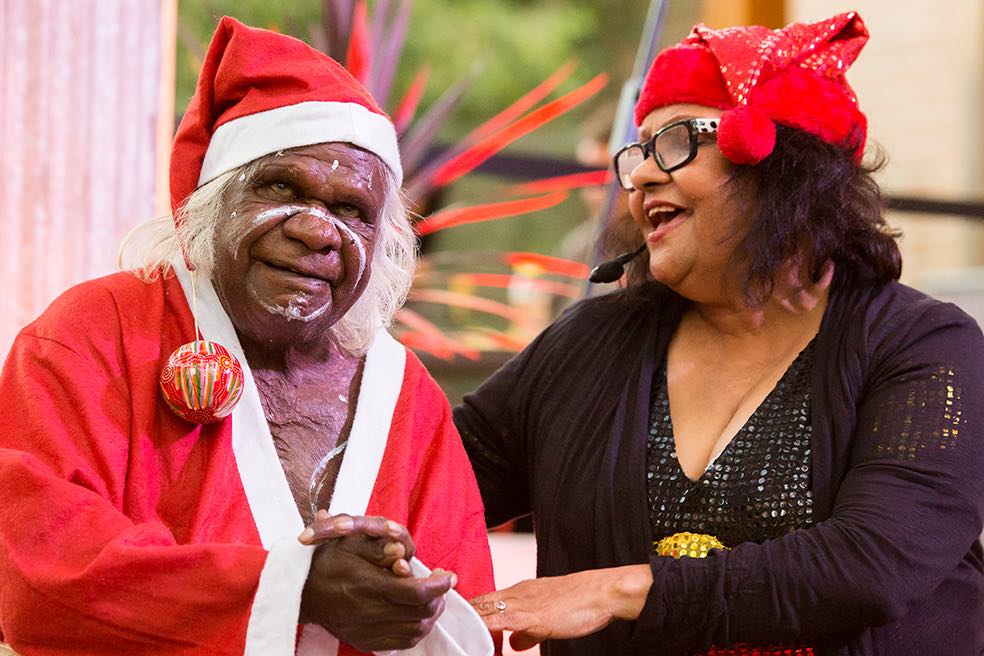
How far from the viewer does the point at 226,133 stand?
6.45ft

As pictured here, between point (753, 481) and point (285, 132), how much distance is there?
100 cm

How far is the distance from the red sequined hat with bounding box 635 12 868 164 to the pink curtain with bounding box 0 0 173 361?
1.03 m

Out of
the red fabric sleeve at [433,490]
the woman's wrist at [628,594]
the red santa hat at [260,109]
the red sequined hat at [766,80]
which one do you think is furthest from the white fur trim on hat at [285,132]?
the woman's wrist at [628,594]

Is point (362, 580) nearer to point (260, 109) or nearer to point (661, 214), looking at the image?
point (260, 109)

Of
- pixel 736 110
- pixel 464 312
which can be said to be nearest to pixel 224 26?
pixel 736 110

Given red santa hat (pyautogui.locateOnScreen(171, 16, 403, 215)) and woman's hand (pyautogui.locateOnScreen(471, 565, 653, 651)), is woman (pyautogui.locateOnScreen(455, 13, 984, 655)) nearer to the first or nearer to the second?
woman's hand (pyautogui.locateOnScreen(471, 565, 653, 651))

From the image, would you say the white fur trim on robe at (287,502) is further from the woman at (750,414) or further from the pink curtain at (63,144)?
the pink curtain at (63,144)

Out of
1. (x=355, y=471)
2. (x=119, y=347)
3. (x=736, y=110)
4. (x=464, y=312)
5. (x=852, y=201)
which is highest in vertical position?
(x=736, y=110)

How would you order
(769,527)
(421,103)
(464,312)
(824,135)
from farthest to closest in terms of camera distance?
(421,103) < (464,312) < (824,135) < (769,527)

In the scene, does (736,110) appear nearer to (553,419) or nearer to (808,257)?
(808,257)

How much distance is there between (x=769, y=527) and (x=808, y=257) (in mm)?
521

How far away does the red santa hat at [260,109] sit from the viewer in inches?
76.4

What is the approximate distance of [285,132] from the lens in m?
1.93

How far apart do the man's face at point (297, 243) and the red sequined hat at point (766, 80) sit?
0.70 meters
